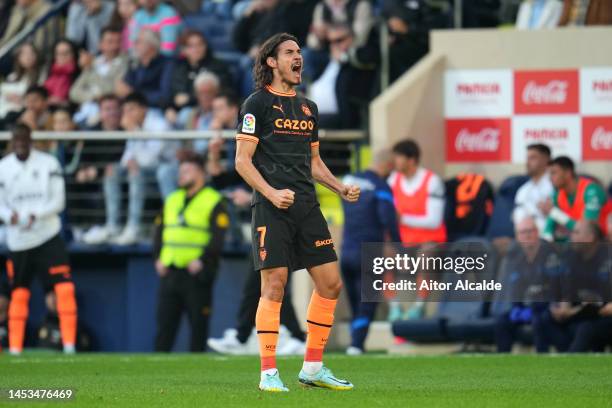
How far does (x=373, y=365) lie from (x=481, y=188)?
492 centimetres

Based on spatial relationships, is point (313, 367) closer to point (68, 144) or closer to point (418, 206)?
point (418, 206)

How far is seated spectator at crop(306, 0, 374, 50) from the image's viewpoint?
1936 cm

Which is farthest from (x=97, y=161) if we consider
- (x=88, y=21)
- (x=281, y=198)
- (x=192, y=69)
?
(x=281, y=198)

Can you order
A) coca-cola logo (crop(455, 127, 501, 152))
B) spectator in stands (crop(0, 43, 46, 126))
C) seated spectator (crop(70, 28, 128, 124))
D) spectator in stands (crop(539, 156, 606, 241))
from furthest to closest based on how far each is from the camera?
1. spectator in stands (crop(0, 43, 46, 126))
2. seated spectator (crop(70, 28, 128, 124))
3. coca-cola logo (crop(455, 127, 501, 152))
4. spectator in stands (crop(539, 156, 606, 241))

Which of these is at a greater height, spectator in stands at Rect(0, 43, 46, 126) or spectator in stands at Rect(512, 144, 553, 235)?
spectator in stands at Rect(0, 43, 46, 126)

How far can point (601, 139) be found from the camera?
1814cm

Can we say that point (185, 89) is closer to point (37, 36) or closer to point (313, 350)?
point (37, 36)

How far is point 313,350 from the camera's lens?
9.93 m

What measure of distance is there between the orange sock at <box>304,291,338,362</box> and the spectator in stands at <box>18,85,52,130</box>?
10711mm

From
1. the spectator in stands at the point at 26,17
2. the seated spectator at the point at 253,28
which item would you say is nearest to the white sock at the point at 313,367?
the seated spectator at the point at 253,28

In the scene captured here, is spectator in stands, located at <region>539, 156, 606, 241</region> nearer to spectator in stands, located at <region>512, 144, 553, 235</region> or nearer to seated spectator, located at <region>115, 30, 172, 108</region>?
spectator in stands, located at <region>512, 144, 553, 235</region>

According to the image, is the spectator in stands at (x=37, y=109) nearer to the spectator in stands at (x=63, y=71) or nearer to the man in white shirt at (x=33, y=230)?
the spectator in stands at (x=63, y=71)

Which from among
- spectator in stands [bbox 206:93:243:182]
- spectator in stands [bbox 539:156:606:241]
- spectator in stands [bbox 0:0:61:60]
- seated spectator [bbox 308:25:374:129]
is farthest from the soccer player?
spectator in stands [bbox 0:0:61:60]

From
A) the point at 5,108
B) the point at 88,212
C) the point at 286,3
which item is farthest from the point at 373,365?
the point at 5,108
